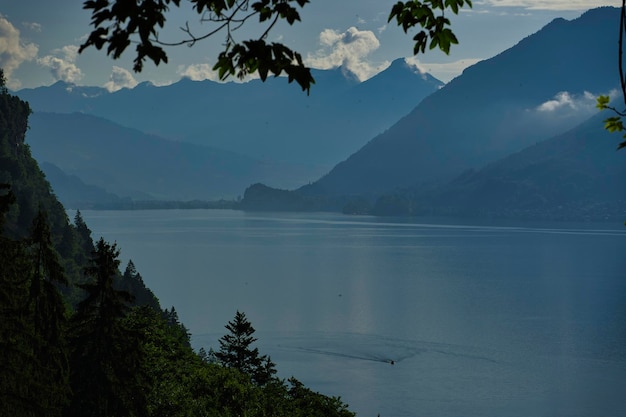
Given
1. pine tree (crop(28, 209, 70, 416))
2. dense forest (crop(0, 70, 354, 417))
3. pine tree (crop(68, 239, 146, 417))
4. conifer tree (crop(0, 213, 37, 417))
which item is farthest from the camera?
pine tree (crop(68, 239, 146, 417))

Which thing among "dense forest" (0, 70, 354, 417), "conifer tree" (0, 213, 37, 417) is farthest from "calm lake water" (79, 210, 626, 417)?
"conifer tree" (0, 213, 37, 417)

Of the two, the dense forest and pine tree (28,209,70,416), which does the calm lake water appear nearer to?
the dense forest

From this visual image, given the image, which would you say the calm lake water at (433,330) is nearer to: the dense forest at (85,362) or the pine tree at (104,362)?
the dense forest at (85,362)

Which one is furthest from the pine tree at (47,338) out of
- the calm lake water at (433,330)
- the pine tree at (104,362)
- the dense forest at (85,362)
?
the calm lake water at (433,330)

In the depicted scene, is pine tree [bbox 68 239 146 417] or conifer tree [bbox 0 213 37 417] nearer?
Result: conifer tree [bbox 0 213 37 417]

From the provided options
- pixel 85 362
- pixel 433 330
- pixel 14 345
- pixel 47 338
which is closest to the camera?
pixel 14 345

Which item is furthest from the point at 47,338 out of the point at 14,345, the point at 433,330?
the point at 433,330

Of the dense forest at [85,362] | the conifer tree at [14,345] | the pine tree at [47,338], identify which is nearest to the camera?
the conifer tree at [14,345]

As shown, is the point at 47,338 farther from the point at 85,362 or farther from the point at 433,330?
the point at 433,330

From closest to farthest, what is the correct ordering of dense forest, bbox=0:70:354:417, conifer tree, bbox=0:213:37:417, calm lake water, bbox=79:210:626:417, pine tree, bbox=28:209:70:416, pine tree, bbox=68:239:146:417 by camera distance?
conifer tree, bbox=0:213:37:417 < dense forest, bbox=0:70:354:417 < pine tree, bbox=28:209:70:416 < pine tree, bbox=68:239:146:417 < calm lake water, bbox=79:210:626:417

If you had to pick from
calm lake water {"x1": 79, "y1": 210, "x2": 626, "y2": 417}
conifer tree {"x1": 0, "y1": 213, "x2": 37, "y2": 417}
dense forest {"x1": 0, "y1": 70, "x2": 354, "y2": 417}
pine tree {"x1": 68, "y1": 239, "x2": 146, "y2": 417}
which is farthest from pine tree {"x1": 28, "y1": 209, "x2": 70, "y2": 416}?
calm lake water {"x1": 79, "y1": 210, "x2": 626, "y2": 417}

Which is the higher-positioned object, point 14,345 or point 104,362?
point 14,345

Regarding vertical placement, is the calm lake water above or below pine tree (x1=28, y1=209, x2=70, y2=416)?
below

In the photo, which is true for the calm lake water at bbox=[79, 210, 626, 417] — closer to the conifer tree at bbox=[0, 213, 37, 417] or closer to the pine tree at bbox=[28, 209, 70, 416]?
the pine tree at bbox=[28, 209, 70, 416]
